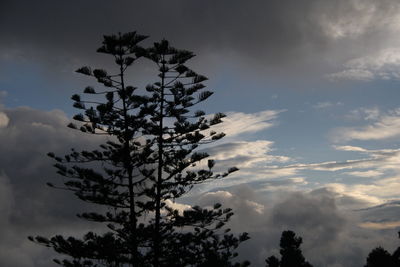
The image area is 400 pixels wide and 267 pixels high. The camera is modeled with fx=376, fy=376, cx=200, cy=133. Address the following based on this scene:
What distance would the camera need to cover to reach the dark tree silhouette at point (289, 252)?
32.3 meters

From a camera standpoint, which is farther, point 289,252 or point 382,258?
point 289,252

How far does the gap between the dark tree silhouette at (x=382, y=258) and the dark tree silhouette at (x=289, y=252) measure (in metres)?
6.27

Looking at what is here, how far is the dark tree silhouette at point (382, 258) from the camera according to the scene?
26781mm

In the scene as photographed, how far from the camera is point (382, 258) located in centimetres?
2700

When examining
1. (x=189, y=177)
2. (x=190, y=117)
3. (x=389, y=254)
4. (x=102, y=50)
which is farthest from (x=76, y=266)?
(x=389, y=254)

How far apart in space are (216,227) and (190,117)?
451 centimetres

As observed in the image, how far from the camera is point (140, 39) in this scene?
1330 cm

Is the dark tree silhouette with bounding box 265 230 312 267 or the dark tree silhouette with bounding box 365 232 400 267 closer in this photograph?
the dark tree silhouette with bounding box 365 232 400 267

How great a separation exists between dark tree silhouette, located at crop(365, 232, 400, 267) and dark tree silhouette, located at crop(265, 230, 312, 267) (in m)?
6.27

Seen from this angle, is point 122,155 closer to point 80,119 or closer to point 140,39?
point 80,119

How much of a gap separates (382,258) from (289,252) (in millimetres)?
7868

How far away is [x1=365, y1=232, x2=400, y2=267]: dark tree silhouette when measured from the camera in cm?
2678

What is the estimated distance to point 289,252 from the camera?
1284 inches

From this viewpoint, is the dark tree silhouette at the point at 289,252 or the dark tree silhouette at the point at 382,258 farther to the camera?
the dark tree silhouette at the point at 289,252
